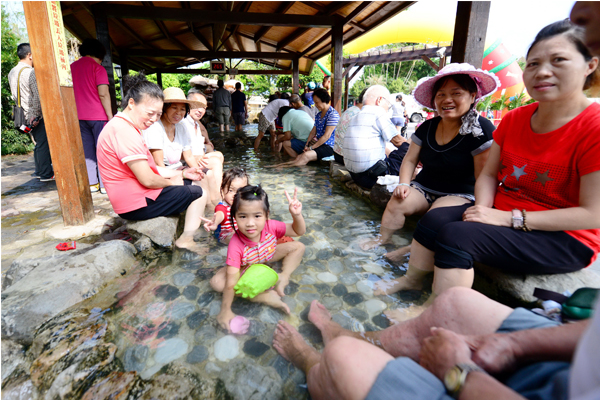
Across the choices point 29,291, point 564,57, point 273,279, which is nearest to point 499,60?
point 564,57

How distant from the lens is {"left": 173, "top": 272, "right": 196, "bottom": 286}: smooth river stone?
95.3 inches

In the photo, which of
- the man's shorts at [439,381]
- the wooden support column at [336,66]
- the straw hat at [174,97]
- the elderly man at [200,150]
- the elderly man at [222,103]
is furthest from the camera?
the elderly man at [222,103]

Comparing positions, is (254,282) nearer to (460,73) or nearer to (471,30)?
(460,73)

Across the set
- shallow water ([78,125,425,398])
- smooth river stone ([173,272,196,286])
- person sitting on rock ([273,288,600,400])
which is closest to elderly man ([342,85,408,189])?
shallow water ([78,125,425,398])

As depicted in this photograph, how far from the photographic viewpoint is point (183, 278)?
249 centimetres

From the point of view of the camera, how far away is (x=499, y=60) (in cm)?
1179

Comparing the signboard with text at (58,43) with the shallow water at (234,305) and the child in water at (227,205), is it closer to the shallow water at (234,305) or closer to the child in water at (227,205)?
the child in water at (227,205)

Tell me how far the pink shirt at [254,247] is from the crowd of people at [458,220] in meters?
0.01

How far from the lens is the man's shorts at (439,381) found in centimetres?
75

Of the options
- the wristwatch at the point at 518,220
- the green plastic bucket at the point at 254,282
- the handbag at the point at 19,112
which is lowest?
the green plastic bucket at the point at 254,282

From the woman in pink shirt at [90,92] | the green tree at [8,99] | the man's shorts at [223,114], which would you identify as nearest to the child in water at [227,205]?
the woman in pink shirt at [90,92]

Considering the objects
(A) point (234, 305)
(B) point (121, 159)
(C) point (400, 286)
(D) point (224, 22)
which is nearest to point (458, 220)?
Answer: (C) point (400, 286)

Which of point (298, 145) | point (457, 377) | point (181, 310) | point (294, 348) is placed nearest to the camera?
point (457, 377)

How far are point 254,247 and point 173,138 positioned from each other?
2.21 meters
